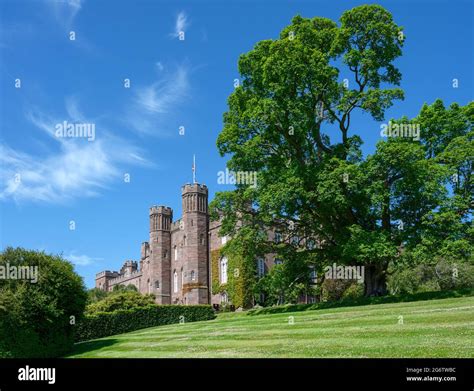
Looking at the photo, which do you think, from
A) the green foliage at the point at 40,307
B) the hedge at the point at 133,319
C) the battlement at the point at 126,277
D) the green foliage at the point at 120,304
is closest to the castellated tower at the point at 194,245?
the hedge at the point at 133,319

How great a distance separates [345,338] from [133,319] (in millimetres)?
23919

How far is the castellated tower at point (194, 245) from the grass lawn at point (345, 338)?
32457mm

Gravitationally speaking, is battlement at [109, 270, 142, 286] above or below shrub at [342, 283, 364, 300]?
below

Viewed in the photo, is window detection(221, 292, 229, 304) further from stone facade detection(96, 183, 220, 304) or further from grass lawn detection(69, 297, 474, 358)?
grass lawn detection(69, 297, 474, 358)

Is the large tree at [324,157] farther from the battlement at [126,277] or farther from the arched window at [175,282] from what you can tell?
the battlement at [126,277]

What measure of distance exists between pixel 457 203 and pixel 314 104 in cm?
912

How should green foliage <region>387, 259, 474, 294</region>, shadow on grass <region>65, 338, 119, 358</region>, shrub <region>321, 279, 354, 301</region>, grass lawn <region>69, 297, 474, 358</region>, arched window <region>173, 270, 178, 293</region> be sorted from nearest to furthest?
grass lawn <region>69, 297, 474, 358</region>, shadow on grass <region>65, 338, 119, 358</region>, green foliage <region>387, 259, 474, 294</region>, shrub <region>321, 279, 354, 301</region>, arched window <region>173, 270, 178, 293</region>

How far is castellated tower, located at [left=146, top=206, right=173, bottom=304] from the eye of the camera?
63750 millimetres

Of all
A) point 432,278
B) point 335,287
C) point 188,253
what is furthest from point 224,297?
point 432,278

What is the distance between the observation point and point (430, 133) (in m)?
32.2

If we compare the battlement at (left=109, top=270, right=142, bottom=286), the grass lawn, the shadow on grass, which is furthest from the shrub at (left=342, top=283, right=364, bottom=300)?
the battlement at (left=109, top=270, right=142, bottom=286)

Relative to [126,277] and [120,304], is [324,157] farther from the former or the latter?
[126,277]

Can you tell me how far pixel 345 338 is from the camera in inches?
649
